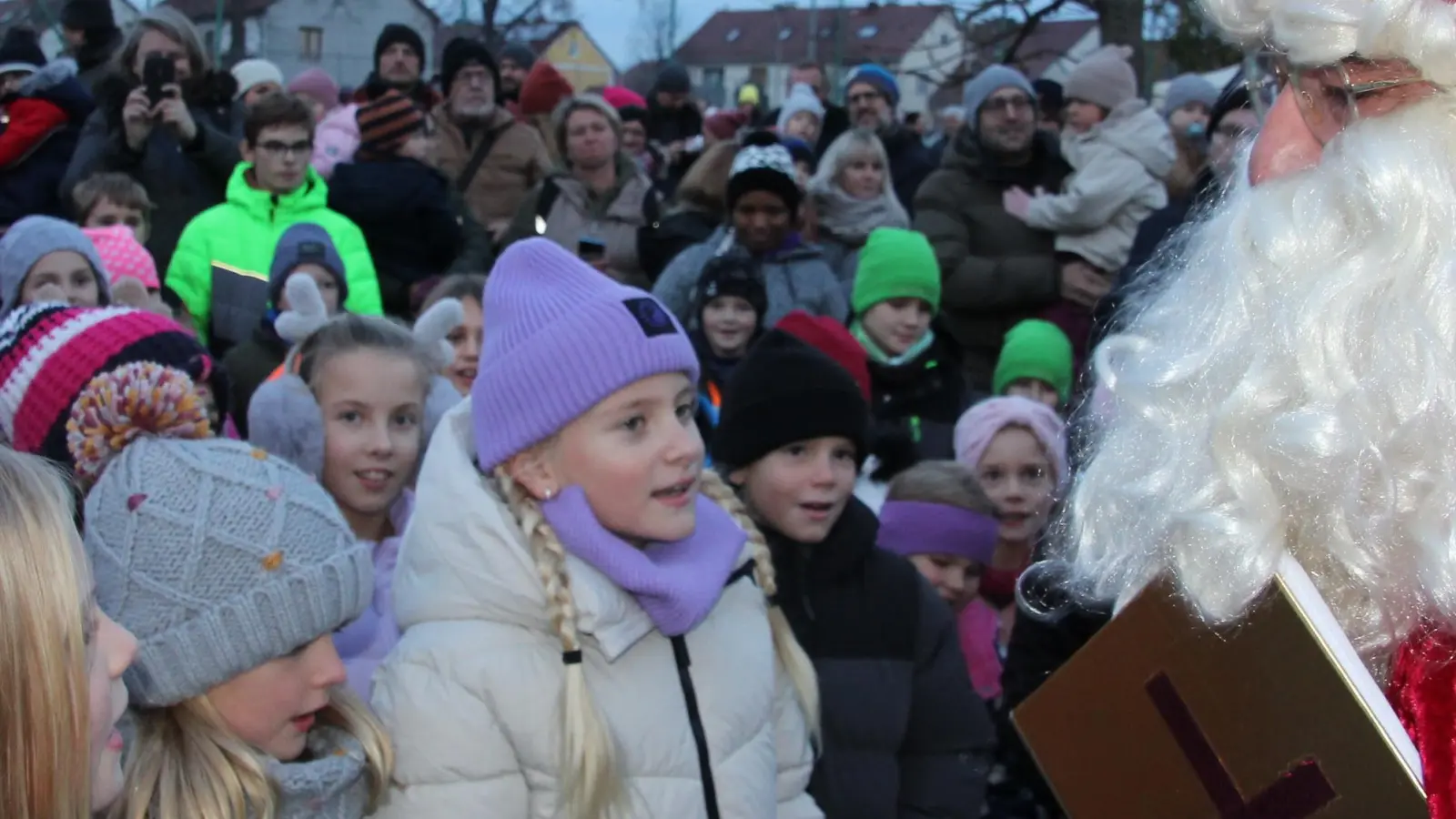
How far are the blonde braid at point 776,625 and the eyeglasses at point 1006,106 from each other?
144 inches

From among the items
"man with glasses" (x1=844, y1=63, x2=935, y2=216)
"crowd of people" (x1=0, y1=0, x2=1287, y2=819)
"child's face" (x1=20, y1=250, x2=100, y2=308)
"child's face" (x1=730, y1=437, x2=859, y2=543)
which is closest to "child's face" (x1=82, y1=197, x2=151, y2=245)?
"crowd of people" (x1=0, y1=0, x2=1287, y2=819)

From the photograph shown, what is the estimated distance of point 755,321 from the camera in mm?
5098

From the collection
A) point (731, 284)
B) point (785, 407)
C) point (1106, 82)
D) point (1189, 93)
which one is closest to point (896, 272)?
point (731, 284)

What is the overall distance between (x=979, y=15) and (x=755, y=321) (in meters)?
5.47

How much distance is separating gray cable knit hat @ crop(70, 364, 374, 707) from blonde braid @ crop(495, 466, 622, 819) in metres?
0.33

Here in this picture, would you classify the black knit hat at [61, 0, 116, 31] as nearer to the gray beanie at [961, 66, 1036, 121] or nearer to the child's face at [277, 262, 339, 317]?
the child's face at [277, 262, 339, 317]

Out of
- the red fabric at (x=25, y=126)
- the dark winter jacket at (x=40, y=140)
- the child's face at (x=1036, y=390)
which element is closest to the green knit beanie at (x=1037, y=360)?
the child's face at (x=1036, y=390)

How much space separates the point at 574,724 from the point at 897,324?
2.95m

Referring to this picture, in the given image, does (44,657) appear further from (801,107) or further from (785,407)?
(801,107)

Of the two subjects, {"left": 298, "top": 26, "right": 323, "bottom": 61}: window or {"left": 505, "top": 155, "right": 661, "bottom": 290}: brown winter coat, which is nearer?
{"left": 505, "top": 155, "right": 661, "bottom": 290}: brown winter coat

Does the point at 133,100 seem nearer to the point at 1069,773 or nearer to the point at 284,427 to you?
the point at 284,427

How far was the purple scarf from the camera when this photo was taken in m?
2.67

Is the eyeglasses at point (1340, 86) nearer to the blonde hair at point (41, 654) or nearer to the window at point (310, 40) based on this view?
the blonde hair at point (41, 654)

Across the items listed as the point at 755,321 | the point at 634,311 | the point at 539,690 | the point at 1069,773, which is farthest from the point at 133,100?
the point at 1069,773
